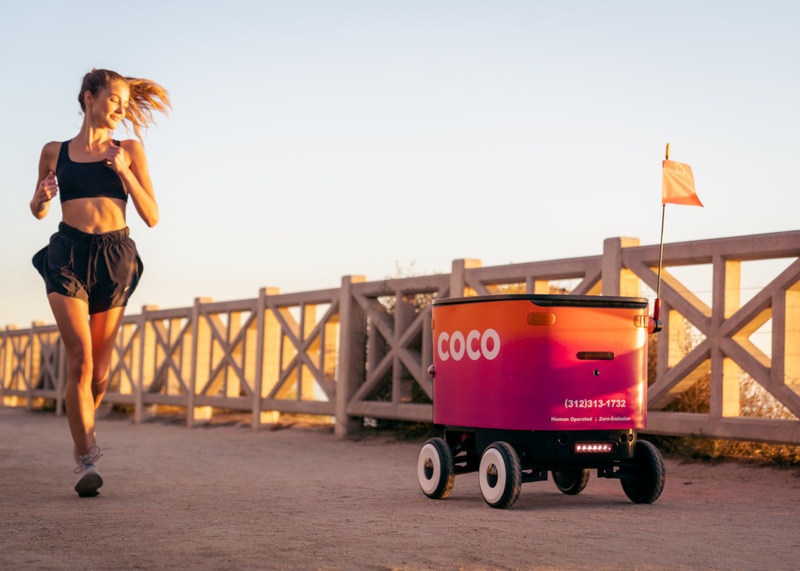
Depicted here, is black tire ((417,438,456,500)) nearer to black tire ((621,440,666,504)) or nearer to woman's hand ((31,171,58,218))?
black tire ((621,440,666,504))

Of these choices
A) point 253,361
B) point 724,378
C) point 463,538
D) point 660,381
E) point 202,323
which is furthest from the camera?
point 202,323

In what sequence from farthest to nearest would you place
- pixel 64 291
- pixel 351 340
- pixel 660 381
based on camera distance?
pixel 351 340, pixel 660 381, pixel 64 291

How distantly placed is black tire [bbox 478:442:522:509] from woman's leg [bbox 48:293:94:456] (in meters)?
2.33

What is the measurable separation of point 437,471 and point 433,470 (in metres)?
0.07

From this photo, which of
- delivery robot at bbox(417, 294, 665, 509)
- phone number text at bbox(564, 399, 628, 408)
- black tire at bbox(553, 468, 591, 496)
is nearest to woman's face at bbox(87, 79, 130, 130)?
delivery robot at bbox(417, 294, 665, 509)

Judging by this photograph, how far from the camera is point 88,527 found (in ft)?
16.6

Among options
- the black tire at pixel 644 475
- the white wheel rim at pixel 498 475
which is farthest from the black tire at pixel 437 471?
the black tire at pixel 644 475

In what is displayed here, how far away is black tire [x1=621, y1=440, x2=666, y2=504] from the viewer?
21.1 ft

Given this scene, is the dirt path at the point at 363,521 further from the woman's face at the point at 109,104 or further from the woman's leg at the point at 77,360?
the woman's face at the point at 109,104

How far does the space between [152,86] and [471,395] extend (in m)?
2.84

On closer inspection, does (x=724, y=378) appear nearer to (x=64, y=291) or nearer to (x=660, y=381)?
(x=660, y=381)

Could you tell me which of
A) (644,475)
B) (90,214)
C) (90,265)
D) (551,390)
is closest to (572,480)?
(644,475)

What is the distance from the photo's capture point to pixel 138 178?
6.60 metres

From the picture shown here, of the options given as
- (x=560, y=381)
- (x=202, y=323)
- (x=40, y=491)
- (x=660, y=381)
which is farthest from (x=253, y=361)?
(x=560, y=381)
